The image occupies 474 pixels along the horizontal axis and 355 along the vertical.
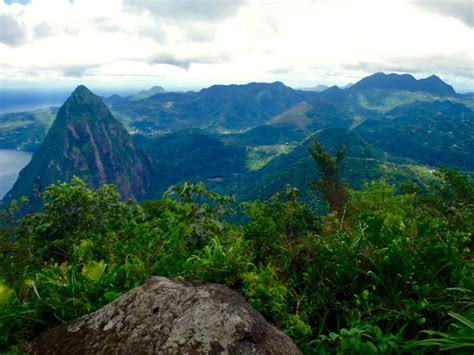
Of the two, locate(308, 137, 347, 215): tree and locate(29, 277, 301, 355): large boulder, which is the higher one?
locate(29, 277, 301, 355): large boulder

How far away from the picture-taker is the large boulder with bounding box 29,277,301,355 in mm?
2914

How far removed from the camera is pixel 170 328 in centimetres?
304

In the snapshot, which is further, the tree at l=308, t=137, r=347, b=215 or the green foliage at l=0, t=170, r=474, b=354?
the tree at l=308, t=137, r=347, b=215

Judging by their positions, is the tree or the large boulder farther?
the tree

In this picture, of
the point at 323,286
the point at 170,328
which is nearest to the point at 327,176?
the point at 323,286

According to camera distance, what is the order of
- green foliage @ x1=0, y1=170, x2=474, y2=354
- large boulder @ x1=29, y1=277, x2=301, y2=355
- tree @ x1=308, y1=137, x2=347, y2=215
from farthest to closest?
tree @ x1=308, y1=137, x2=347, y2=215 → green foliage @ x1=0, y1=170, x2=474, y2=354 → large boulder @ x1=29, y1=277, x2=301, y2=355

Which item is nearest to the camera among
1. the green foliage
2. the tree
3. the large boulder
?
the large boulder

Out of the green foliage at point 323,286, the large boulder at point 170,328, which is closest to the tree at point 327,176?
the green foliage at point 323,286

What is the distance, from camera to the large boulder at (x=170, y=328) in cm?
291

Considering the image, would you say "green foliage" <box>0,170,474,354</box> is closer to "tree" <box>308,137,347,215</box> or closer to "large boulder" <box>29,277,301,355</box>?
"large boulder" <box>29,277,301,355</box>

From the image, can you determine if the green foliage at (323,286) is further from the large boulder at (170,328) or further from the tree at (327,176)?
Answer: the tree at (327,176)

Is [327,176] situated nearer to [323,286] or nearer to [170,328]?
[323,286]

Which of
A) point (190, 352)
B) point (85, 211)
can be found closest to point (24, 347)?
point (190, 352)

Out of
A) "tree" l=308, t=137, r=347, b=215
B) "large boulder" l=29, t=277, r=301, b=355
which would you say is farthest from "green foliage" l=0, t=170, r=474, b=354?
"tree" l=308, t=137, r=347, b=215
